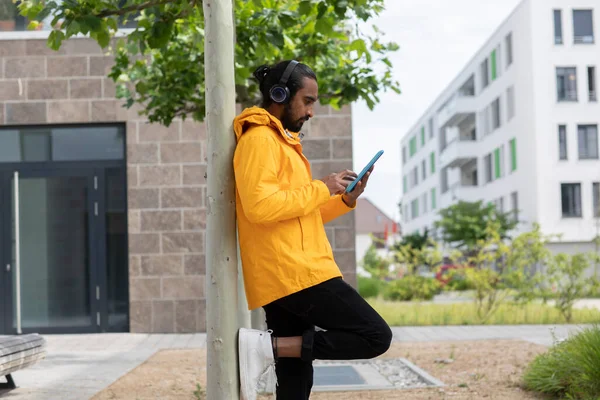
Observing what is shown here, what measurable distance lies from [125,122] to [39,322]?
3279mm

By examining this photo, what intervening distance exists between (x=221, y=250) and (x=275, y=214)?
1.69 feet

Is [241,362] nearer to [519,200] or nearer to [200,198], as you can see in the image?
[200,198]

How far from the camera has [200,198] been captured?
13.7 meters

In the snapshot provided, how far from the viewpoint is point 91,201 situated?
1406cm

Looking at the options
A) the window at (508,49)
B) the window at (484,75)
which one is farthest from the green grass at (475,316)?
the window at (484,75)

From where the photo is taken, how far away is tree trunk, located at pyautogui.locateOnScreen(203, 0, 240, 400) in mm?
4414

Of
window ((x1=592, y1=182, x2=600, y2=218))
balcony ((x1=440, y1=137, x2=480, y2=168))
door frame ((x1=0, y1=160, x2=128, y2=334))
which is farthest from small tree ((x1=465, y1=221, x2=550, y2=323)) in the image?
balcony ((x1=440, y1=137, x2=480, y2=168))

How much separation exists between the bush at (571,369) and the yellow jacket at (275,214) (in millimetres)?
3058

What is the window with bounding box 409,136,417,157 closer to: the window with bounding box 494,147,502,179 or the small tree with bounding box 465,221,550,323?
the window with bounding box 494,147,502,179

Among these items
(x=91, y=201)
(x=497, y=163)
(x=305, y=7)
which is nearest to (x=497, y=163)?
(x=497, y=163)

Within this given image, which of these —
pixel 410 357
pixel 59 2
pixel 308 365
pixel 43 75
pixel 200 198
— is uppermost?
pixel 43 75

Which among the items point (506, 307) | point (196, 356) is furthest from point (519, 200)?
point (196, 356)

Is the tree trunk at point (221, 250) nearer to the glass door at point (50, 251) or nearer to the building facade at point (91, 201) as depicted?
the building facade at point (91, 201)

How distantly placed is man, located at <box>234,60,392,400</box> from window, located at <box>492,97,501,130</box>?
155ft
